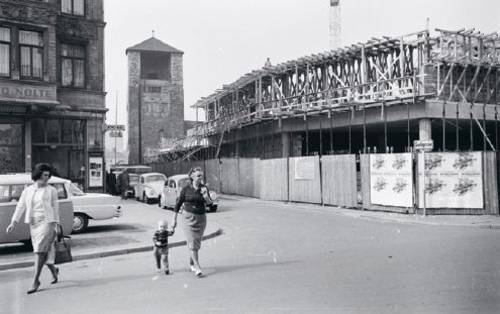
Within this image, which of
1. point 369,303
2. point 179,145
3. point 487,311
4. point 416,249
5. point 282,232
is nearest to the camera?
point 487,311

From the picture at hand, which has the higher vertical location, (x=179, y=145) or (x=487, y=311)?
(x=179, y=145)

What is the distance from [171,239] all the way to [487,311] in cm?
810

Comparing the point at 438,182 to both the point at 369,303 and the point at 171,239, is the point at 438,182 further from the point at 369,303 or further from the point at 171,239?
the point at 369,303

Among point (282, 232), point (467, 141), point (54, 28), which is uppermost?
point (54, 28)

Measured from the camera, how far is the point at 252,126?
35625 mm

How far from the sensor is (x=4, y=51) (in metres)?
22.4

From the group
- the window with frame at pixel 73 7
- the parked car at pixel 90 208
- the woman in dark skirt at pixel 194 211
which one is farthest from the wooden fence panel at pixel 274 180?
the woman in dark skirt at pixel 194 211

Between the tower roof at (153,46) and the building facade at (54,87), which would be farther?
the tower roof at (153,46)

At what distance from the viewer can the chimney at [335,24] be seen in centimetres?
7331

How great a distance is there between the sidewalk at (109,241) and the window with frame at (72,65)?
1094 centimetres

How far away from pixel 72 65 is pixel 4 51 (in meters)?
3.76

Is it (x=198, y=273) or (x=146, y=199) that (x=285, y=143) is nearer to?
(x=146, y=199)

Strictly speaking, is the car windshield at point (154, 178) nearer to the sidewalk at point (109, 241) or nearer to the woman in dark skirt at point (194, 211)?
the sidewalk at point (109, 241)

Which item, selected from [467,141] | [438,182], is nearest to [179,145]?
[467,141]
